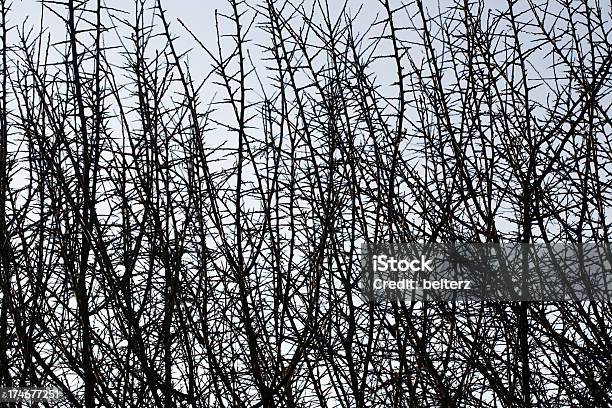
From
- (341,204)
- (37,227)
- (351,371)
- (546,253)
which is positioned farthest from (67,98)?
(546,253)

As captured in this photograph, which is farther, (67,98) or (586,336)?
(67,98)

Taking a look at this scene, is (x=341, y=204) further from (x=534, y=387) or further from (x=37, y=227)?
(x=37, y=227)

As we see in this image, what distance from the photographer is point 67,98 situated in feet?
12.1

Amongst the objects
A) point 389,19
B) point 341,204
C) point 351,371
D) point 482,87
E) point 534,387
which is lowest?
point 534,387

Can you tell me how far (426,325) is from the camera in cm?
313

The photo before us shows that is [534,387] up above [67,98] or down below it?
below

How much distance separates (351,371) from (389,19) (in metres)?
1.36

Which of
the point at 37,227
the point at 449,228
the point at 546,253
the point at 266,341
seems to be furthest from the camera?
the point at 37,227

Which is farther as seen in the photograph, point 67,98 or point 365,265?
point 67,98

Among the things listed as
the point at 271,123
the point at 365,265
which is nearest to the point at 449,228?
the point at 365,265

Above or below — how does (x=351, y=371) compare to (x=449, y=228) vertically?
below

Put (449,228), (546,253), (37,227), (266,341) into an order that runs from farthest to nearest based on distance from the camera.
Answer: (37,227) → (546,253) → (449,228) → (266,341)

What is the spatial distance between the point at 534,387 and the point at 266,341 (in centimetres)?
92

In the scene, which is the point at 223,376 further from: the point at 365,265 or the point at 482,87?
the point at 482,87
